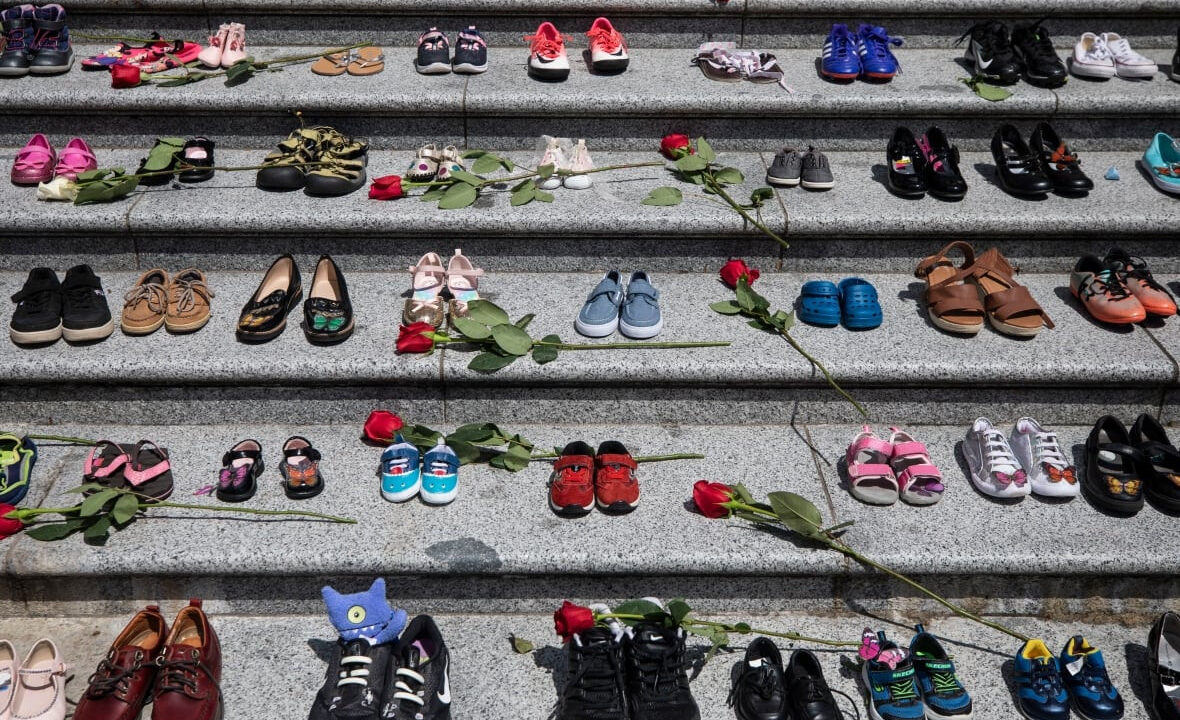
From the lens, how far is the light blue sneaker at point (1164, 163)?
12.8 feet

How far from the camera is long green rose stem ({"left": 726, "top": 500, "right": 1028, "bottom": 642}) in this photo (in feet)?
9.48

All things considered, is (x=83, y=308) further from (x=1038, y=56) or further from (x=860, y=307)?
(x=1038, y=56)

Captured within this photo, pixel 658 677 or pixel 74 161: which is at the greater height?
Result: pixel 74 161

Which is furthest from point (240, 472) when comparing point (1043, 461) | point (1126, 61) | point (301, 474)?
point (1126, 61)

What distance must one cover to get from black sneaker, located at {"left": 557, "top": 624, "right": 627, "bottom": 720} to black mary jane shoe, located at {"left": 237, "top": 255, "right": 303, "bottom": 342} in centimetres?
165

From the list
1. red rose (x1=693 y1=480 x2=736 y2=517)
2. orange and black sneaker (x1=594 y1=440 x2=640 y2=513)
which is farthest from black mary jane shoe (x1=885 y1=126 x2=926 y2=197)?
orange and black sneaker (x1=594 y1=440 x2=640 y2=513)

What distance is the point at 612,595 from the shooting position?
9.93 feet

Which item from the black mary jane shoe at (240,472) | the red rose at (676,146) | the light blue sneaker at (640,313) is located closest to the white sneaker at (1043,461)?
the light blue sneaker at (640,313)

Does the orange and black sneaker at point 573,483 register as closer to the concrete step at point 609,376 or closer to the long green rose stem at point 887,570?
the concrete step at point 609,376

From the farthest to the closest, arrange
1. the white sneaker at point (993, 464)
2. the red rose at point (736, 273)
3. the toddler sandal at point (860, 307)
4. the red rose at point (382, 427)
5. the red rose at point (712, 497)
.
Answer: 1. the red rose at point (736, 273)
2. the toddler sandal at point (860, 307)
3. the red rose at point (382, 427)
4. the white sneaker at point (993, 464)
5. the red rose at point (712, 497)

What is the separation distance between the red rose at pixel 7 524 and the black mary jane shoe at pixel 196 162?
156 centimetres

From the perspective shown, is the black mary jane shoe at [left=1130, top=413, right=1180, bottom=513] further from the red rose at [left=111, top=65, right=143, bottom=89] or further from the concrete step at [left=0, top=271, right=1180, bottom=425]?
the red rose at [left=111, top=65, right=143, bottom=89]

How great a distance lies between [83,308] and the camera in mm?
3381

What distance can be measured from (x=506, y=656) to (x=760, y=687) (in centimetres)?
80
